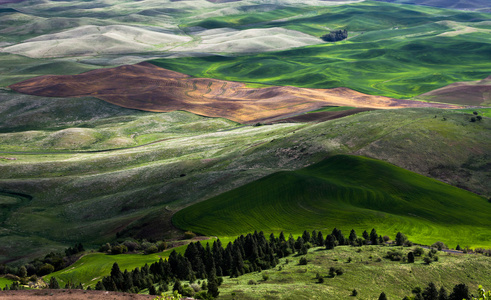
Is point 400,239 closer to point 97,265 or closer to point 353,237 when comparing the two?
point 353,237

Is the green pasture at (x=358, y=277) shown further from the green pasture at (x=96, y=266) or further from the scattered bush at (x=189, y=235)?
the scattered bush at (x=189, y=235)

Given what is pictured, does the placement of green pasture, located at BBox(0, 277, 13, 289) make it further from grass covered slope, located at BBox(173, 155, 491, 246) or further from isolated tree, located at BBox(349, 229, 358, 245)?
isolated tree, located at BBox(349, 229, 358, 245)

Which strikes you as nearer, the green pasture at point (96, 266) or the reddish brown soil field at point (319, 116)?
the green pasture at point (96, 266)

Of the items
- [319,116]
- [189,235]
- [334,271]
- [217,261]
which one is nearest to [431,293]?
[334,271]

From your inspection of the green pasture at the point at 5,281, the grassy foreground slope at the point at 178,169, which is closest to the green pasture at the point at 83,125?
the grassy foreground slope at the point at 178,169

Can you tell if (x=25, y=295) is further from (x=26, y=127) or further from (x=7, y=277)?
(x=26, y=127)

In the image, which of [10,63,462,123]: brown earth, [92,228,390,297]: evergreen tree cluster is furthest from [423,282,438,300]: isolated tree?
[10,63,462,123]: brown earth

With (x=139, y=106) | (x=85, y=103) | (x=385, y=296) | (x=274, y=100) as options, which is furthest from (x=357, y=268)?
(x=85, y=103)
